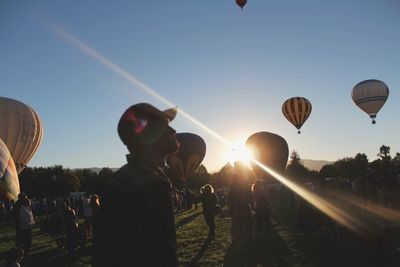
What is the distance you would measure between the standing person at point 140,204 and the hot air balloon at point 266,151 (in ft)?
55.8

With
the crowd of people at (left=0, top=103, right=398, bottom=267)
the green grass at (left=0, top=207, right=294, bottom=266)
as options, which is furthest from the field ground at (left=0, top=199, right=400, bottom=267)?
the crowd of people at (left=0, top=103, right=398, bottom=267)

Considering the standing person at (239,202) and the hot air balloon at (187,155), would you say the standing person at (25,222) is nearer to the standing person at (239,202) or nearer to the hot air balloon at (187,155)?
the standing person at (239,202)

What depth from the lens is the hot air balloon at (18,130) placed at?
28.7 m

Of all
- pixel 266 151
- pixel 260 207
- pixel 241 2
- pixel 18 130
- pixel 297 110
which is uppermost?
pixel 241 2

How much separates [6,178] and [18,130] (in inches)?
465

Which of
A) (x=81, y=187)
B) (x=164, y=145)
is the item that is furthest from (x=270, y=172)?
(x=81, y=187)

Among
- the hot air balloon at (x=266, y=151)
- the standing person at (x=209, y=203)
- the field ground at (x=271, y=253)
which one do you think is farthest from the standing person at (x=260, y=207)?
the hot air balloon at (x=266, y=151)

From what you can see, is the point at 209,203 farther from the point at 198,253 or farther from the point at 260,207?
the point at 198,253

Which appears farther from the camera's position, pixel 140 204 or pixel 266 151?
pixel 266 151

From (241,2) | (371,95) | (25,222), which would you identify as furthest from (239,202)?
(371,95)

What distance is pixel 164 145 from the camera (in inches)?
102

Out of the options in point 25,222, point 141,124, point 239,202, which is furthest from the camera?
point 239,202

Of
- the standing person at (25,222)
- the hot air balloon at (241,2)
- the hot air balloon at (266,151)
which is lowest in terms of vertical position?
the standing person at (25,222)

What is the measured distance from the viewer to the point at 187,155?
2073 cm
